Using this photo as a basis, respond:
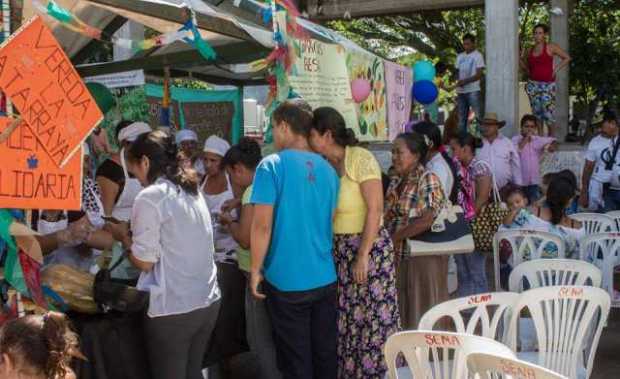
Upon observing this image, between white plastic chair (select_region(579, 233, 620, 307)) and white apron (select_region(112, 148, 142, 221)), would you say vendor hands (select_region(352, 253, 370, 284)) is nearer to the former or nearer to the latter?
white apron (select_region(112, 148, 142, 221))

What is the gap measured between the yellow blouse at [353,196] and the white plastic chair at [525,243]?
1.47m

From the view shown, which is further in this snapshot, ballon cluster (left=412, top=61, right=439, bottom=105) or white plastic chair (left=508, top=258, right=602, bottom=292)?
ballon cluster (left=412, top=61, right=439, bottom=105)

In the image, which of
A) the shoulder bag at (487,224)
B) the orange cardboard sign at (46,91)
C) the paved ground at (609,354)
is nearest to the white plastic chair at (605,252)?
the paved ground at (609,354)

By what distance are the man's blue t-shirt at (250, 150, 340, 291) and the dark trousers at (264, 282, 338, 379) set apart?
0.06 m

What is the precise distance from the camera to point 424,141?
4.66 metres

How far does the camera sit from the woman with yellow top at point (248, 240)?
4.07 m

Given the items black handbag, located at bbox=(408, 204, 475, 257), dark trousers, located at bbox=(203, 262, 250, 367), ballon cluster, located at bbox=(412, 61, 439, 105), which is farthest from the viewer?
ballon cluster, located at bbox=(412, 61, 439, 105)

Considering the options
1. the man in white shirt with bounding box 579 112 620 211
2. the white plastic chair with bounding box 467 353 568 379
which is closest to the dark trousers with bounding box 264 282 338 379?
the white plastic chair with bounding box 467 353 568 379

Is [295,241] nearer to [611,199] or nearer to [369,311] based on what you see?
[369,311]

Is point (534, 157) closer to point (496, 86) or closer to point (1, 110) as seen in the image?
point (496, 86)

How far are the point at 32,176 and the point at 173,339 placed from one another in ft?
3.32

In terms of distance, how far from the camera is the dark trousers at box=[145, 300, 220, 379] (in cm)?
333

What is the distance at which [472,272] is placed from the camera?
6.14 m

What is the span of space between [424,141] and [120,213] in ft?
6.39
